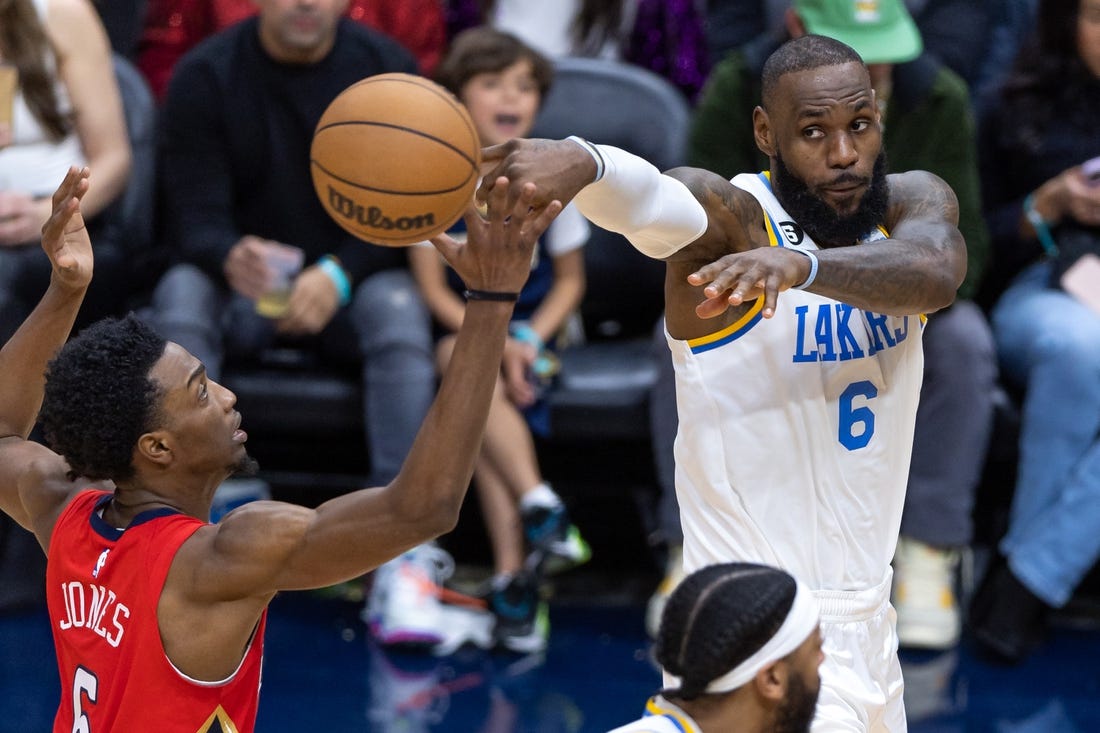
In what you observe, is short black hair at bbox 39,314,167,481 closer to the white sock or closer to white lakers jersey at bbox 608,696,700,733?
white lakers jersey at bbox 608,696,700,733

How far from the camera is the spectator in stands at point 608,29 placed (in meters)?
6.61

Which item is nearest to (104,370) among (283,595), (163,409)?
(163,409)

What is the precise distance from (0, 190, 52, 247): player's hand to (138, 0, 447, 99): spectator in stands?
1.01 meters

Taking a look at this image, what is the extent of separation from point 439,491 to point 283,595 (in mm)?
3563

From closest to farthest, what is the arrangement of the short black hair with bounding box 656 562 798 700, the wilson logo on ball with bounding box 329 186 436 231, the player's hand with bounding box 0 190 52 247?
the short black hair with bounding box 656 562 798 700 < the wilson logo on ball with bounding box 329 186 436 231 < the player's hand with bounding box 0 190 52 247

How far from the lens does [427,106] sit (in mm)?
3049

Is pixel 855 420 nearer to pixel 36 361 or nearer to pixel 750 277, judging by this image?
pixel 750 277

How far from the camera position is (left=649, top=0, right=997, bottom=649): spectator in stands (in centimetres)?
554

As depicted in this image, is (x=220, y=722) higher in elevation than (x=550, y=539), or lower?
higher

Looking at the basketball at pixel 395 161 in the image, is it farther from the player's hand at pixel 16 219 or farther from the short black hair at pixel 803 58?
the player's hand at pixel 16 219

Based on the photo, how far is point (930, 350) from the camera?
5.61 m

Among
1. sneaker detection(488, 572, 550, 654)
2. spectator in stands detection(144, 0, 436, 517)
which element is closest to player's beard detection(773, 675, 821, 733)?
sneaker detection(488, 572, 550, 654)

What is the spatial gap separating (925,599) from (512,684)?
141cm

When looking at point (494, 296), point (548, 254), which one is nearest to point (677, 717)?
point (494, 296)
